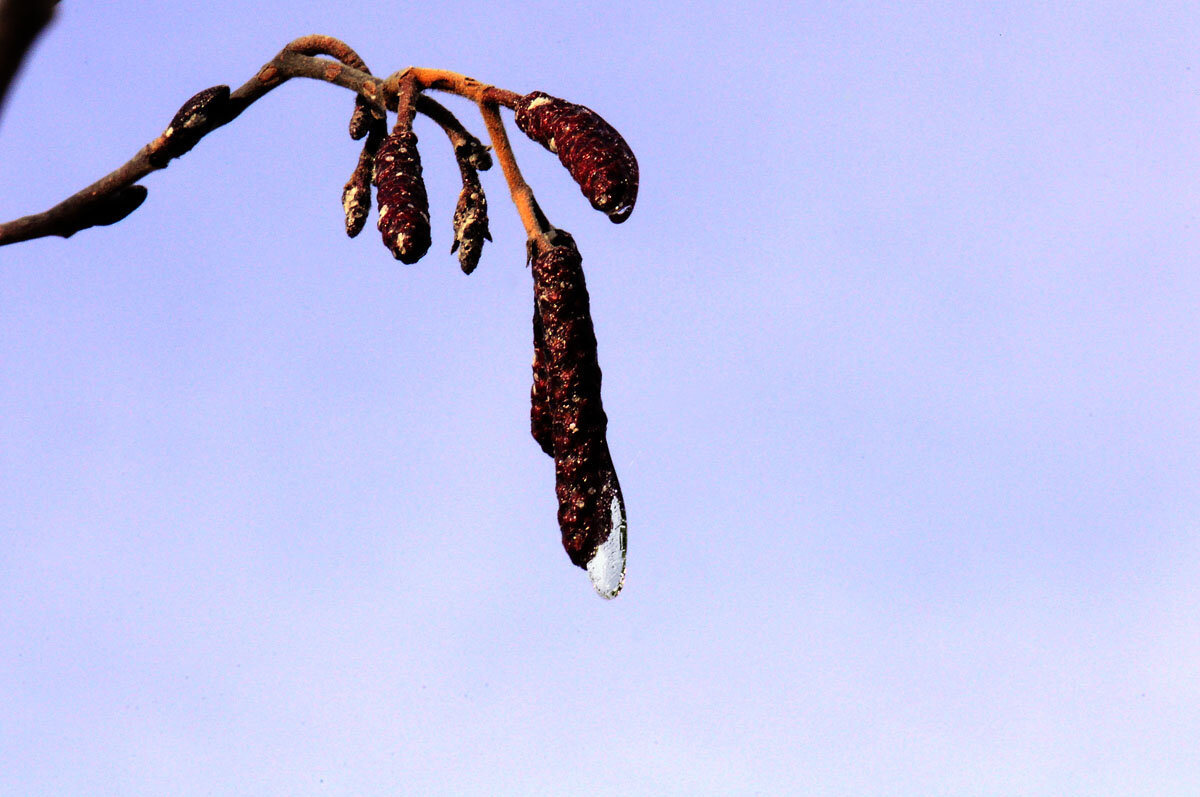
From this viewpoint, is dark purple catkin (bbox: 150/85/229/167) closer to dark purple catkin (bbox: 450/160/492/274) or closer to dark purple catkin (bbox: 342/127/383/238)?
dark purple catkin (bbox: 342/127/383/238)

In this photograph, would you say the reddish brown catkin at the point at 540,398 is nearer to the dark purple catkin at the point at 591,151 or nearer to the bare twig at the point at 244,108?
the dark purple catkin at the point at 591,151

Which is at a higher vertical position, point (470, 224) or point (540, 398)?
point (470, 224)

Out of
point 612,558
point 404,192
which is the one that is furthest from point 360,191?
point 612,558

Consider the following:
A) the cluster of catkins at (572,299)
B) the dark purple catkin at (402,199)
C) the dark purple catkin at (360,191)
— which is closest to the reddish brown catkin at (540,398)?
the cluster of catkins at (572,299)

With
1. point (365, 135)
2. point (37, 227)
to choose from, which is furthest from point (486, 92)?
point (37, 227)

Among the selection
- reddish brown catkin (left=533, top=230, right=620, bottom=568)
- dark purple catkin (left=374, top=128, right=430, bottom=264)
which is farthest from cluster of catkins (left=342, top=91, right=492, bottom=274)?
reddish brown catkin (left=533, top=230, right=620, bottom=568)

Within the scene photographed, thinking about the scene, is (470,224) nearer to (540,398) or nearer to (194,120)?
(540,398)
